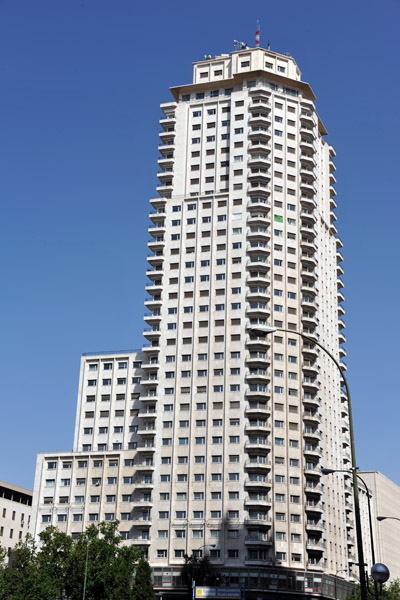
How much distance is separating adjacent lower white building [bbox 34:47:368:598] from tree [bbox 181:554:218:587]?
261 cm

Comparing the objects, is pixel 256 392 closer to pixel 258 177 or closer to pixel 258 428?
pixel 258 428

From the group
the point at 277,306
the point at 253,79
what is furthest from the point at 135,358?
the point at 253,79

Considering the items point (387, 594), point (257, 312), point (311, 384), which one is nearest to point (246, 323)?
point (257, 312)

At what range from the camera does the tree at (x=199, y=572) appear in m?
91.1

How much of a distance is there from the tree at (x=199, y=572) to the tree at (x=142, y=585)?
8.33 m

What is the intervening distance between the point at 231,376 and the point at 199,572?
25220 millimetres

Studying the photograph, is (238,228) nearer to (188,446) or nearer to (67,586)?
(188,446)

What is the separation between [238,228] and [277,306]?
41.8 ft

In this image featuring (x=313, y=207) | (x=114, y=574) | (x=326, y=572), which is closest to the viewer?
(x=114, y=574)

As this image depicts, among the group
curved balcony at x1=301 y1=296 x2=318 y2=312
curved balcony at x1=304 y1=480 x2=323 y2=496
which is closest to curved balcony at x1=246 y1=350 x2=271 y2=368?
curved balcony at x1=301 y1=296 x2=318 y2=312

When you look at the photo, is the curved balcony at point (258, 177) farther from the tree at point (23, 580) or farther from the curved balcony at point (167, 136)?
the tree at point (23, 580)

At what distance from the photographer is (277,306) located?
10756 centimetres

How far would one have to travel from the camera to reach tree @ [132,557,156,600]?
82.0 m

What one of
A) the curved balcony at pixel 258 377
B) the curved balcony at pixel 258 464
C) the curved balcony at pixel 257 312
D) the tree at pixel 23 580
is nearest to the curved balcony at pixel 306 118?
the curved balcony at pixel 257 312
